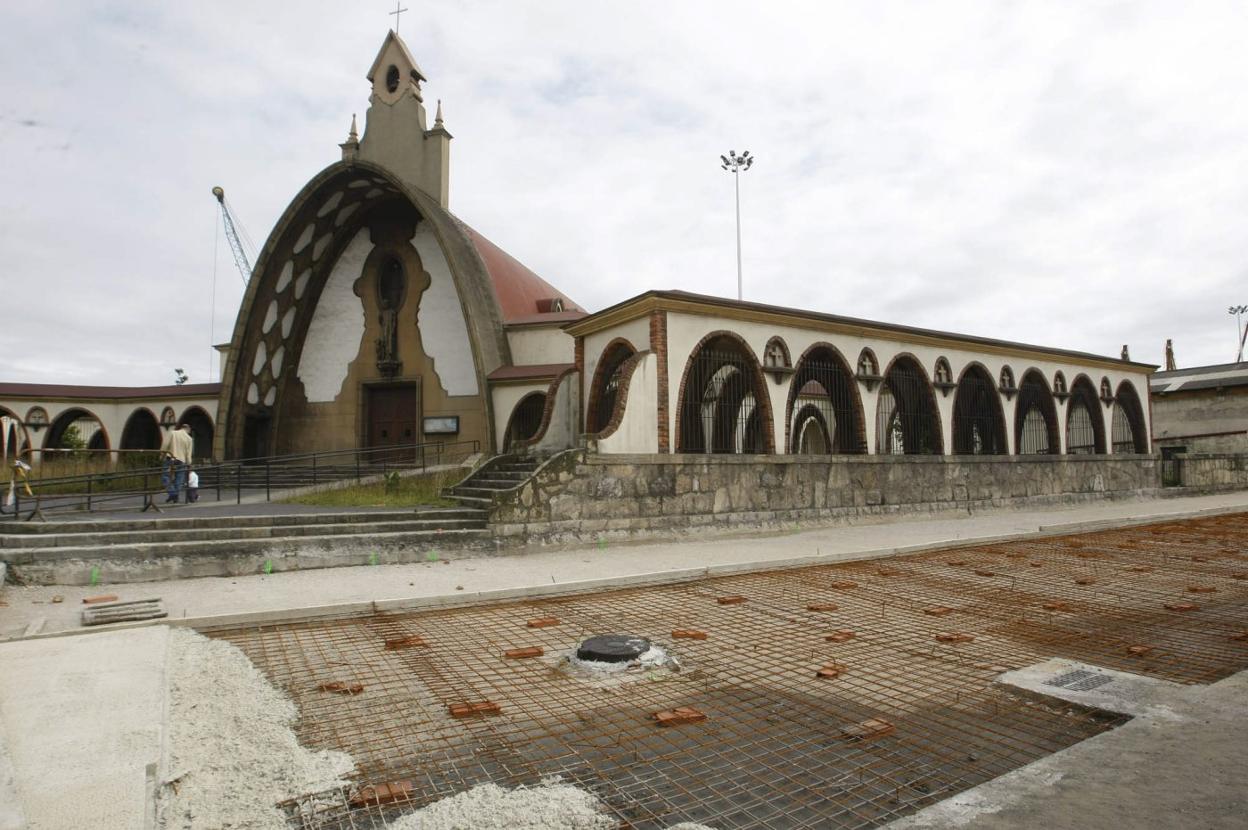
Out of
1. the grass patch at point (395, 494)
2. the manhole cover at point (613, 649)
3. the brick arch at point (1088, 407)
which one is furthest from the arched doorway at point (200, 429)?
the brick arch at point (1088, 407)

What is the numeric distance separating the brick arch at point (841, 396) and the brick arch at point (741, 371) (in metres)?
1.23

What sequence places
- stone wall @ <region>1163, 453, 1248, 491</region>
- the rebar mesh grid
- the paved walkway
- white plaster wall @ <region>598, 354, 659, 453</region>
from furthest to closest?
stone wall @ <region>1163, 453, 1248, 491</region>, white plaster wall @ <region>598, 354, 659, 453</region>, the paved walkway, the rebar mesh grid

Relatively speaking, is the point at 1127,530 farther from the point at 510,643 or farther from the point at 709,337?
the point at 510,643

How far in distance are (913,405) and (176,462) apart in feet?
48.0

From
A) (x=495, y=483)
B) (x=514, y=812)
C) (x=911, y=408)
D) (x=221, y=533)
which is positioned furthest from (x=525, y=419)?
(x=514, y=812)

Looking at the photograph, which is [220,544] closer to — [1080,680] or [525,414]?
[1080,680]

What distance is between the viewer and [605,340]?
13547 mm

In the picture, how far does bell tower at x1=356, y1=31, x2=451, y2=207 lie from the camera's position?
22.0 m

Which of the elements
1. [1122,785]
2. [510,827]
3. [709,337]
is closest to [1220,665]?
[1122,785]

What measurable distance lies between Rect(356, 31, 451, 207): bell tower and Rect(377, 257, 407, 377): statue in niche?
8.41 ft

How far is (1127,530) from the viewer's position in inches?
490

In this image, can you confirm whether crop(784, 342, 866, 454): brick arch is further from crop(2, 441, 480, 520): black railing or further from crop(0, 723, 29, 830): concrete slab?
crop(0, 723, 29, 830): concrete slab

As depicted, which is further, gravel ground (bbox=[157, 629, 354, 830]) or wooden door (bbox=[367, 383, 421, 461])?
wooden door (bbox=[367, 383, 421, 461])

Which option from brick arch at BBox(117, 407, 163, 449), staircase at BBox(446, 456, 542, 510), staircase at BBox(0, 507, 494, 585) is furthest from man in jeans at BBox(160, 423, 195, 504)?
brick arch at BBox(117, 407, 163, 449)
